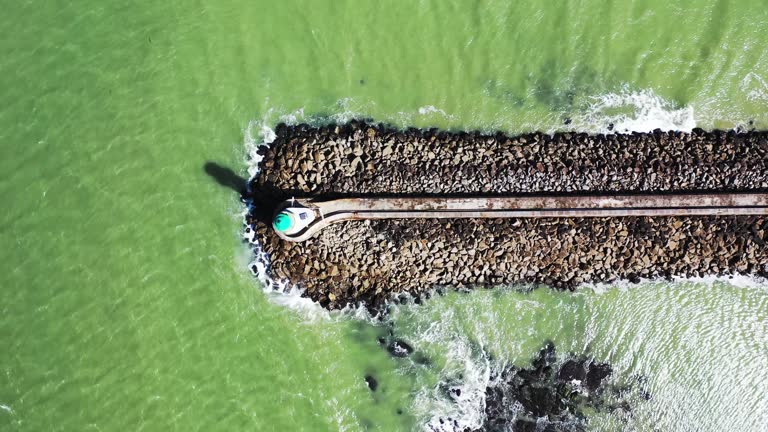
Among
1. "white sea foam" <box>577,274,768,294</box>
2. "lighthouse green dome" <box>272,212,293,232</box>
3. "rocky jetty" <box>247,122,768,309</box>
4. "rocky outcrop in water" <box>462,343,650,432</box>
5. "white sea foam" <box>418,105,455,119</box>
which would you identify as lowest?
"rocky outcrop in water" <box>462,343,650,432</box>

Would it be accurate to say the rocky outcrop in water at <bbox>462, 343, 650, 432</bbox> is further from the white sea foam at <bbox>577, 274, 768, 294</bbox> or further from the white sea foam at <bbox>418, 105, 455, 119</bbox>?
the white sea foam at <bbox>418, 105, 455, 119</bbox>

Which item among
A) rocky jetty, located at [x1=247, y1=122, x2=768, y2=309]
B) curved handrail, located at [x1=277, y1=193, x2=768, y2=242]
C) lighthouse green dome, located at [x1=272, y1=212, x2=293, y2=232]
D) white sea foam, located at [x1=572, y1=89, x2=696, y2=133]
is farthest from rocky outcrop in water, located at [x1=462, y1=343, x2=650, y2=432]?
lighthouse green dome, located at [x1=272, y1=212, x2=293, y2=232]

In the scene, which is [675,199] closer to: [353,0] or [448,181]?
[448,181]

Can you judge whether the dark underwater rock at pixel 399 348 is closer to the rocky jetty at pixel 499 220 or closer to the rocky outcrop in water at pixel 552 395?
the rocky jetty at pixel 499 220

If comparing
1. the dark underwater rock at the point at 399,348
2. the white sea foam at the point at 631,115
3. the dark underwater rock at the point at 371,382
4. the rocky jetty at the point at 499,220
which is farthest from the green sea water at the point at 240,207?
the rocky jetty at the point at 499,220

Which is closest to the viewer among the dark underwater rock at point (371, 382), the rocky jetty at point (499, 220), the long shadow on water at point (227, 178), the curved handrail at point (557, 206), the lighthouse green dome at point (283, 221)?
the lighthouse green dome at point (283, 221)

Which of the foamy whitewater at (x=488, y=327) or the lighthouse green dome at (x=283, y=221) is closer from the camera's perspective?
the lighthouse green dome at (x=283, y=221)
